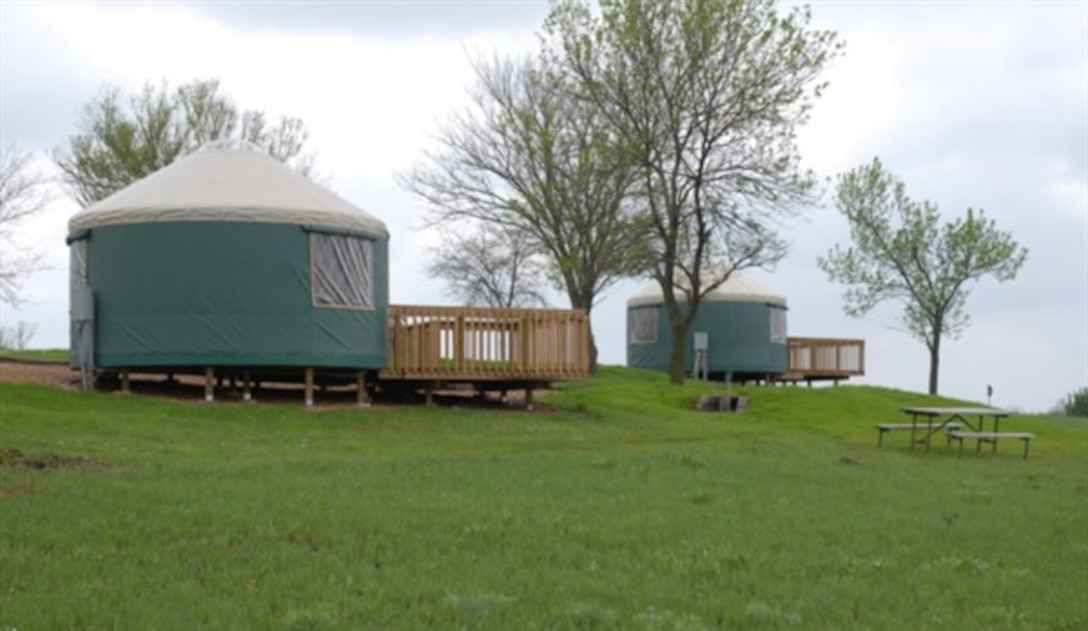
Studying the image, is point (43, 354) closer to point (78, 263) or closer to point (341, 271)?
point (78, 263)

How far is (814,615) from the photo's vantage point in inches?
312

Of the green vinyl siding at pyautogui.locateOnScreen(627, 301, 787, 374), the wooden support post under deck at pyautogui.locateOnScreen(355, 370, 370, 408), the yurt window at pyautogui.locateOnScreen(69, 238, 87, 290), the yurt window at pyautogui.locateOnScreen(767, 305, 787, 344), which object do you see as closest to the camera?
the yurt window at pyautogui.locateOnScreen(69, 238, 87, 290)

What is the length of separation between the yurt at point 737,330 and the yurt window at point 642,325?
292 millimetres

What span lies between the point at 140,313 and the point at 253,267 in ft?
5.69

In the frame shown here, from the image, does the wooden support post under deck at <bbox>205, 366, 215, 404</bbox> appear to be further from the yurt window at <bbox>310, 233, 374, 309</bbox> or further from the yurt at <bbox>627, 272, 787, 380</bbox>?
the yurt at <bbox>627, 272, 787, 380</bbox>

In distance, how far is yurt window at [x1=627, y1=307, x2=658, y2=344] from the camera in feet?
141

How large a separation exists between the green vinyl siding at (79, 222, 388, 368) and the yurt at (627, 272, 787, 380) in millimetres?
19137

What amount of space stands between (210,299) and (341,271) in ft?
6.60

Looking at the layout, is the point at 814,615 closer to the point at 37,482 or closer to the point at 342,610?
the point at 342,610

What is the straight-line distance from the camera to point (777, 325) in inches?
1670

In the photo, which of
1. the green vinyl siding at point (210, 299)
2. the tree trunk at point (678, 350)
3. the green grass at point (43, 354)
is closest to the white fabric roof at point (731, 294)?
the tree trunk at point (678, 350)

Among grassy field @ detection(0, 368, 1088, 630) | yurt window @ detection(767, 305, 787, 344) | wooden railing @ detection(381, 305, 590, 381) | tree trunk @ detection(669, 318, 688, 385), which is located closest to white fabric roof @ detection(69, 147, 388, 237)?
wooden railing @ detection(381, 305, 590, 381)

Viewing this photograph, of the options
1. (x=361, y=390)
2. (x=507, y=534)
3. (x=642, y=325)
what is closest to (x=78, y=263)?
(x=361, y=390)

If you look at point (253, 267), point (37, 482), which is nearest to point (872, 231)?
point (253, 267)
